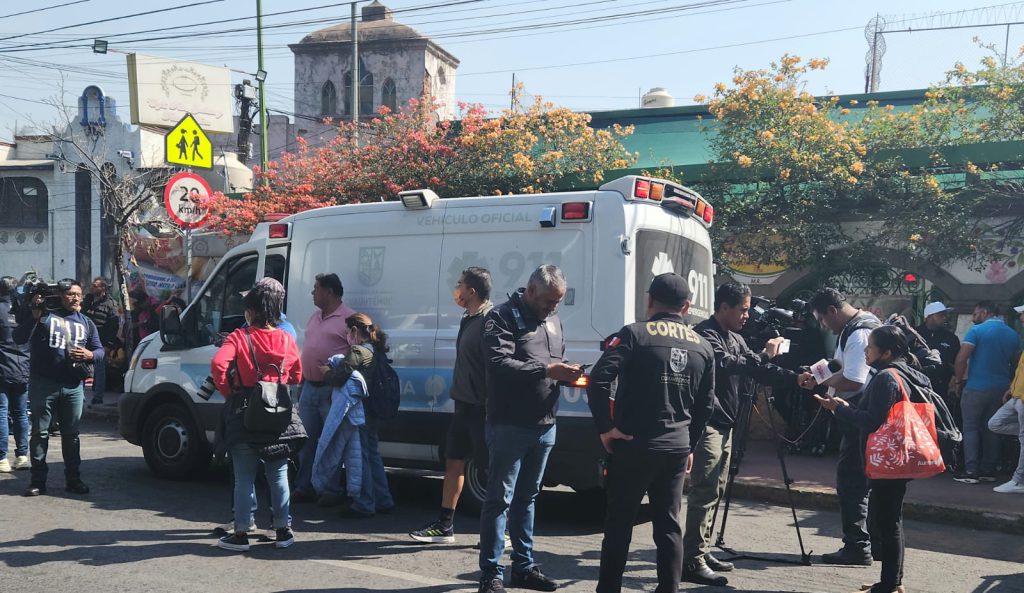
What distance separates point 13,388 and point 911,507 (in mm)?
8038

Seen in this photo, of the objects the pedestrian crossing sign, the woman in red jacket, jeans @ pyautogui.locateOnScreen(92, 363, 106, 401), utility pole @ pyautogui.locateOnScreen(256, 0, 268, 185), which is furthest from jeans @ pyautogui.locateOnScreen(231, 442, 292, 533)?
utility pole @ pyautogui.locateOnScreen(256, 0, 268, 185)

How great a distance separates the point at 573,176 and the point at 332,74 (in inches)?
1506

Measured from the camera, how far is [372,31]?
48.4 meters

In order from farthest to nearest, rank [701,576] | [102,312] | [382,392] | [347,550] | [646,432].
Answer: [102,312] < [382,392] < [347,550] < [701,576] < [646,432]

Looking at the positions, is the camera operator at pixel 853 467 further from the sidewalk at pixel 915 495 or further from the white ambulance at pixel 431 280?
the sidewalk at pixel 915 495

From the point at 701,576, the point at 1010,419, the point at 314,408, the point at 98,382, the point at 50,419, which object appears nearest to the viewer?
the point at 701,576

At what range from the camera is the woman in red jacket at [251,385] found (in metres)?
5.99

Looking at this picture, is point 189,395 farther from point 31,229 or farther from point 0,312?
point 31,229

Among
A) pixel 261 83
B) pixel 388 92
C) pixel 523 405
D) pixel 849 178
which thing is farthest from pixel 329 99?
pixel 523 405

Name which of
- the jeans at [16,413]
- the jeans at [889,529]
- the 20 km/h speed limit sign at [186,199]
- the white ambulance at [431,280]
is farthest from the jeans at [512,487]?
the 20 km/h speed limit sign at [186,199]

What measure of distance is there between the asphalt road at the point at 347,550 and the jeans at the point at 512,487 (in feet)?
1.38

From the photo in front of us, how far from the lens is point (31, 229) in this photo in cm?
3222

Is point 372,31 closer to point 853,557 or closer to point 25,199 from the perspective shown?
point 25,199

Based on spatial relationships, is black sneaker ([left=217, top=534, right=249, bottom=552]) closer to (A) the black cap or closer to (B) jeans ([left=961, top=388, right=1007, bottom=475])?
(A) the black cap
